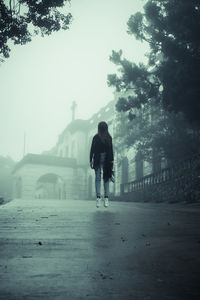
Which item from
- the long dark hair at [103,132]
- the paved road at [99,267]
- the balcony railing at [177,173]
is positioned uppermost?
the long dark hair at [103,132]

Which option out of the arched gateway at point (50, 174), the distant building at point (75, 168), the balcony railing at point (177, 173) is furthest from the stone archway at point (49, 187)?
the balcony railing at point (177, 173)

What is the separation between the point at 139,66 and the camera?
16.6 metres

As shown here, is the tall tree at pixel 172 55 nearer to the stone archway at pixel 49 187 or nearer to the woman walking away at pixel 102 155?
the woman walking away at pixel 102 155

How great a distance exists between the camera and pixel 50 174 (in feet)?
125

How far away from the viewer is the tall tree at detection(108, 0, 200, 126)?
12.8 meters

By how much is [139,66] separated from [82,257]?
15.6 metres

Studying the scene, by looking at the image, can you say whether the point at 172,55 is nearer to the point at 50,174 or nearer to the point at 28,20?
the point at 28,20

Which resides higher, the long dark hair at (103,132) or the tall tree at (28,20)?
the tall tree at (28,20)

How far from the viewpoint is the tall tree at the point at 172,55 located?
42.1 feet

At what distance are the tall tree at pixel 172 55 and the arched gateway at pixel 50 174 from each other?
2219 cm

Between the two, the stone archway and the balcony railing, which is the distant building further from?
the balcony railing

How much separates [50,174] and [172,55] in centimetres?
2675


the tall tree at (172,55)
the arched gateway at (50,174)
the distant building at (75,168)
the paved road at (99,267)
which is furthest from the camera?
the arched gateway at (50,174)

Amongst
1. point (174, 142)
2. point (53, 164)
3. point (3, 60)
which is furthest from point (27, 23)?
point (53, 164)
